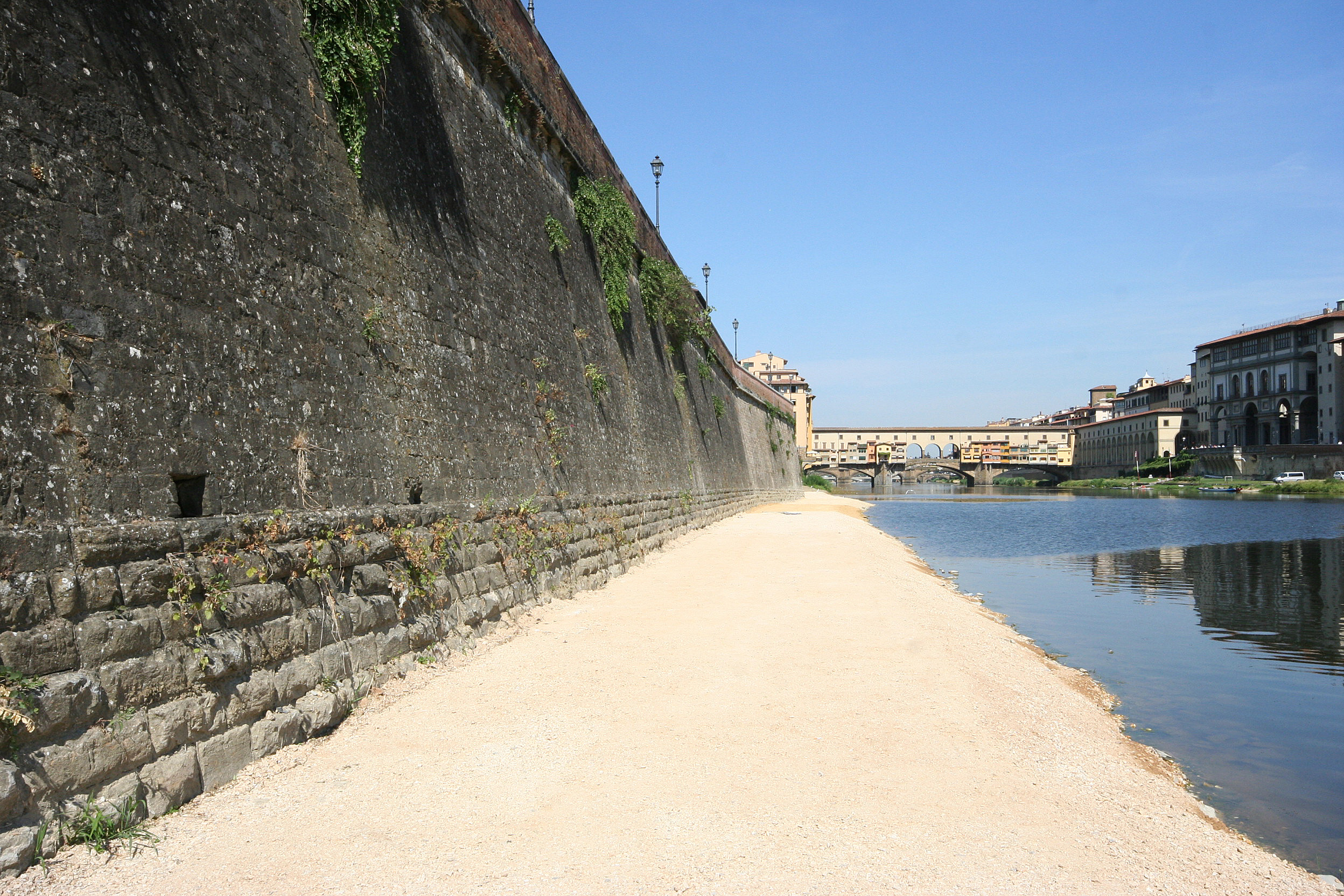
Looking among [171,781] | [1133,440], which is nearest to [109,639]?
[171,781]

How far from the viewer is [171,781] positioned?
4160mm

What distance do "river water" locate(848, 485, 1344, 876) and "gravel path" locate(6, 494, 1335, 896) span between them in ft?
2.93

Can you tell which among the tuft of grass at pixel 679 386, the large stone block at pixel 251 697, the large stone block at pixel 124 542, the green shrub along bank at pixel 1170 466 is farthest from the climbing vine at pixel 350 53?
the green shrub along bank at pixel 1170 466

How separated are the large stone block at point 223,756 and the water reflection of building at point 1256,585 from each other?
13.5 metres

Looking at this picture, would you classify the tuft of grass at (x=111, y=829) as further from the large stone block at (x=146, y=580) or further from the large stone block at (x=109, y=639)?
the large stone block at (x=146, y=580)

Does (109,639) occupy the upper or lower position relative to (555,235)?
lower

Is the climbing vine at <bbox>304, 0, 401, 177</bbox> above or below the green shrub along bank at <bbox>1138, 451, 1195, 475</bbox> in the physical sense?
above

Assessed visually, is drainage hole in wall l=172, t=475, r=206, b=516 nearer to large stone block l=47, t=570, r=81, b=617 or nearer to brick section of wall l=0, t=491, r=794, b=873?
brick section of wall l=0, t=491, r=794, b=873

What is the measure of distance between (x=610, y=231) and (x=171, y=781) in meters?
13.8

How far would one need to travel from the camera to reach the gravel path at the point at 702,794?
A: 3.87 meters

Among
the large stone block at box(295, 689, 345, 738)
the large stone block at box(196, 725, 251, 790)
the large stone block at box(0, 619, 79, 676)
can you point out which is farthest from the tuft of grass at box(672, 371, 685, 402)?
the large stone block at box(0, 619, 79, 676)

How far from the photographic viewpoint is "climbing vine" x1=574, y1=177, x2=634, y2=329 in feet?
50.5

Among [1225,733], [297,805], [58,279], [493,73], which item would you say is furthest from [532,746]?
[493,73]

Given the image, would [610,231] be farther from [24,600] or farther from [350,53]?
[24,600]
